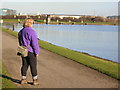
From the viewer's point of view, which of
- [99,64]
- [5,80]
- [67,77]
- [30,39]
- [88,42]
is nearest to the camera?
[30,39]

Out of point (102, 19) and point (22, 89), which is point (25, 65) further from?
point (102, 19)

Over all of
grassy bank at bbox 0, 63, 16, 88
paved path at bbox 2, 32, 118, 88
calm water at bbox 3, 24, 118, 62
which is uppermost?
grassy bank at bbox 0, 63, 16, 88

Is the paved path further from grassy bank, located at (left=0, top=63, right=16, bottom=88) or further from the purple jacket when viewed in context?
the purple jacket

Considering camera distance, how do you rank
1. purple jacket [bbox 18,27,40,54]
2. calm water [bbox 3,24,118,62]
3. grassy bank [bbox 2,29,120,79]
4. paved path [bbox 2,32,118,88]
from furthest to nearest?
calm water [bbox 3,24,118,62] < grassy bank [bbox 2,29,120,79] < paved path [bbox 2,32,118,88] < purple jacket [bbox 18,27,40,54]

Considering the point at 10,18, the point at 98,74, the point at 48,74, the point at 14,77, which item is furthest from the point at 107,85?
the point at 10,18

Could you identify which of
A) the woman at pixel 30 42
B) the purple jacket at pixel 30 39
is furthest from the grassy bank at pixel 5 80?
the purple jacket at pixel 30 39

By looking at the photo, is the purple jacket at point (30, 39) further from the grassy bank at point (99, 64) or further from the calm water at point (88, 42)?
the calm water at point (88, 42)

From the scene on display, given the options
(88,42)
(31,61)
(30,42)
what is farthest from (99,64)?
(88,42)

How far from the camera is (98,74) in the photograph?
7887 mm

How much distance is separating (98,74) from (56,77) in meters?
1.71

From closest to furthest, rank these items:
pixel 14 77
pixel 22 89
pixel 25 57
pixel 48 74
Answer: pixel 22 89, pixel 25 57, pixel 14 77, pixel 48 74

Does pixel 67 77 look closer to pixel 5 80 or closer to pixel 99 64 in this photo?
pixel 5 80

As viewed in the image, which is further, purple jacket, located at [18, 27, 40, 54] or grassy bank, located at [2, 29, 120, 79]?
grassy bank, located at [2, 29, 120, 79]

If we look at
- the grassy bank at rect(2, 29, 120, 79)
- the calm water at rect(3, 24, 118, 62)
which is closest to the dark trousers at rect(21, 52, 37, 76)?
the grassy bank at rect(2, 29, 120, 79)
